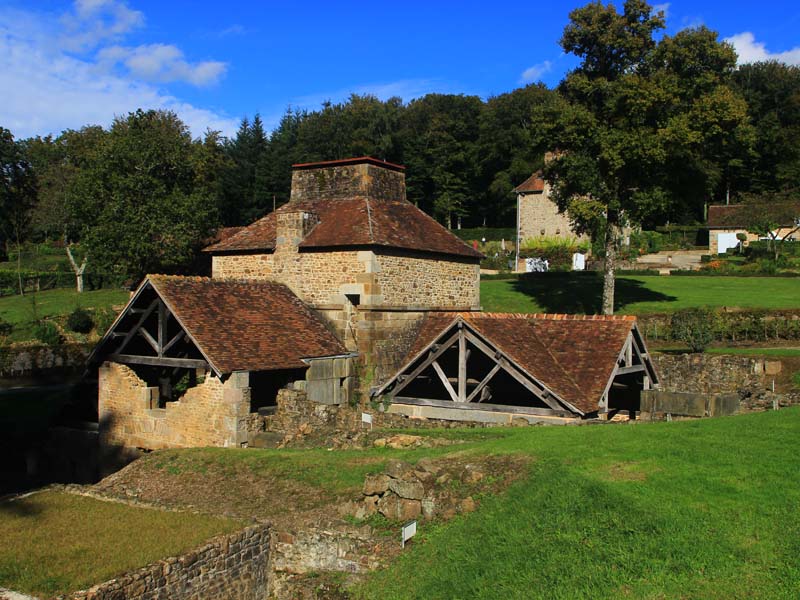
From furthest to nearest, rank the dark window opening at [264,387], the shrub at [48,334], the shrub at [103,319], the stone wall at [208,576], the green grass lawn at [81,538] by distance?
the shrub at [103,319] → the shrub at [48,334] → the dark window opening at [264,387] → the green grass lawn at [81,538] → the stone wall at [208,576]

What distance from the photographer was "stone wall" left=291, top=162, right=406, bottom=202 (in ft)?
77.1

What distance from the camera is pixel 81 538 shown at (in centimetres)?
1084

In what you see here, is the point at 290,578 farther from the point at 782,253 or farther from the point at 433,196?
the point at 433,196

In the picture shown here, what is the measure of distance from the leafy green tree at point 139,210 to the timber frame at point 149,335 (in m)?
14.7

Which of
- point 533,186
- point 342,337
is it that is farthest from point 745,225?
point 342,337

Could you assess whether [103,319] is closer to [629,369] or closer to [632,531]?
[629,369]

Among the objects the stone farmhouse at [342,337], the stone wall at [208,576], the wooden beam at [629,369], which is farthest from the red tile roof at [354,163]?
the stone wall at [208,576]

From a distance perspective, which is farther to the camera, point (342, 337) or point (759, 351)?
point (759, 351)

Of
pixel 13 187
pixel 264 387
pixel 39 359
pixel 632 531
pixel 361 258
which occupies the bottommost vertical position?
pixel 632 531

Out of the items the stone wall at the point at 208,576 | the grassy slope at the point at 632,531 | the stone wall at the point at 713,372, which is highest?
the stone wall at the point at 713,372

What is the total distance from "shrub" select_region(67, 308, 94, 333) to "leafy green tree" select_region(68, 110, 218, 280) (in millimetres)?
2834

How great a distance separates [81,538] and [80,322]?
2816 cm

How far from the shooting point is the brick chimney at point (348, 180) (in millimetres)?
23500

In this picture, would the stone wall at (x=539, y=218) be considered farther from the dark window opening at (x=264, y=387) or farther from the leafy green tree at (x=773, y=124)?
the dark window opening at (x=264, y=387)
